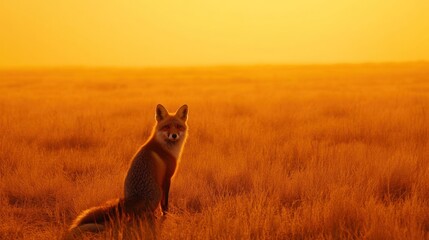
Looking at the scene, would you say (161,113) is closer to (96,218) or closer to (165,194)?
(165,194)

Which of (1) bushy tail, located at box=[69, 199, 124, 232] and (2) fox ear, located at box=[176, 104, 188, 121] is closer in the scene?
(1) bushy tail, located at box=[69, 199, 124, 232]

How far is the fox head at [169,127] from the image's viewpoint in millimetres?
4680

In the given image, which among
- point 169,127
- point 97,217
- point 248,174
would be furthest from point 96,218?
point 248,174

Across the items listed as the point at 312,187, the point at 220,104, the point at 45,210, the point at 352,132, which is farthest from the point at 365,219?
the point at 220,104

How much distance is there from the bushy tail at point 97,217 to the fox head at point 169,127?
0.86m

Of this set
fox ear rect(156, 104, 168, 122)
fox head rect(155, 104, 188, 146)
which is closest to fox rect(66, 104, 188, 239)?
fox head rect(155, 104, 188, 146)

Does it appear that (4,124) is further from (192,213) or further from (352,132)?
(352,132)

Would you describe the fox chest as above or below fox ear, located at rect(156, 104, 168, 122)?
below

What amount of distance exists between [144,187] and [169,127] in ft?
2.87

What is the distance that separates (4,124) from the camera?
10664mm

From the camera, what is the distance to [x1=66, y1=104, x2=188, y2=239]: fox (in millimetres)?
3922

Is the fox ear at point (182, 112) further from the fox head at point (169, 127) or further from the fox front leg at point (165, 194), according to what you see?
the fox front leg at point (165, 194)

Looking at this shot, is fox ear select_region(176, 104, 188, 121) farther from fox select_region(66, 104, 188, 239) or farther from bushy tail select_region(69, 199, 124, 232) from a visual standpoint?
bushy tail select_region(69, 199, 124, 232)

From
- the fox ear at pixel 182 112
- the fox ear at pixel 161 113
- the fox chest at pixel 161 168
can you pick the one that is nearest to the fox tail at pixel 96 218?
the fox chest at pixel 161 168
